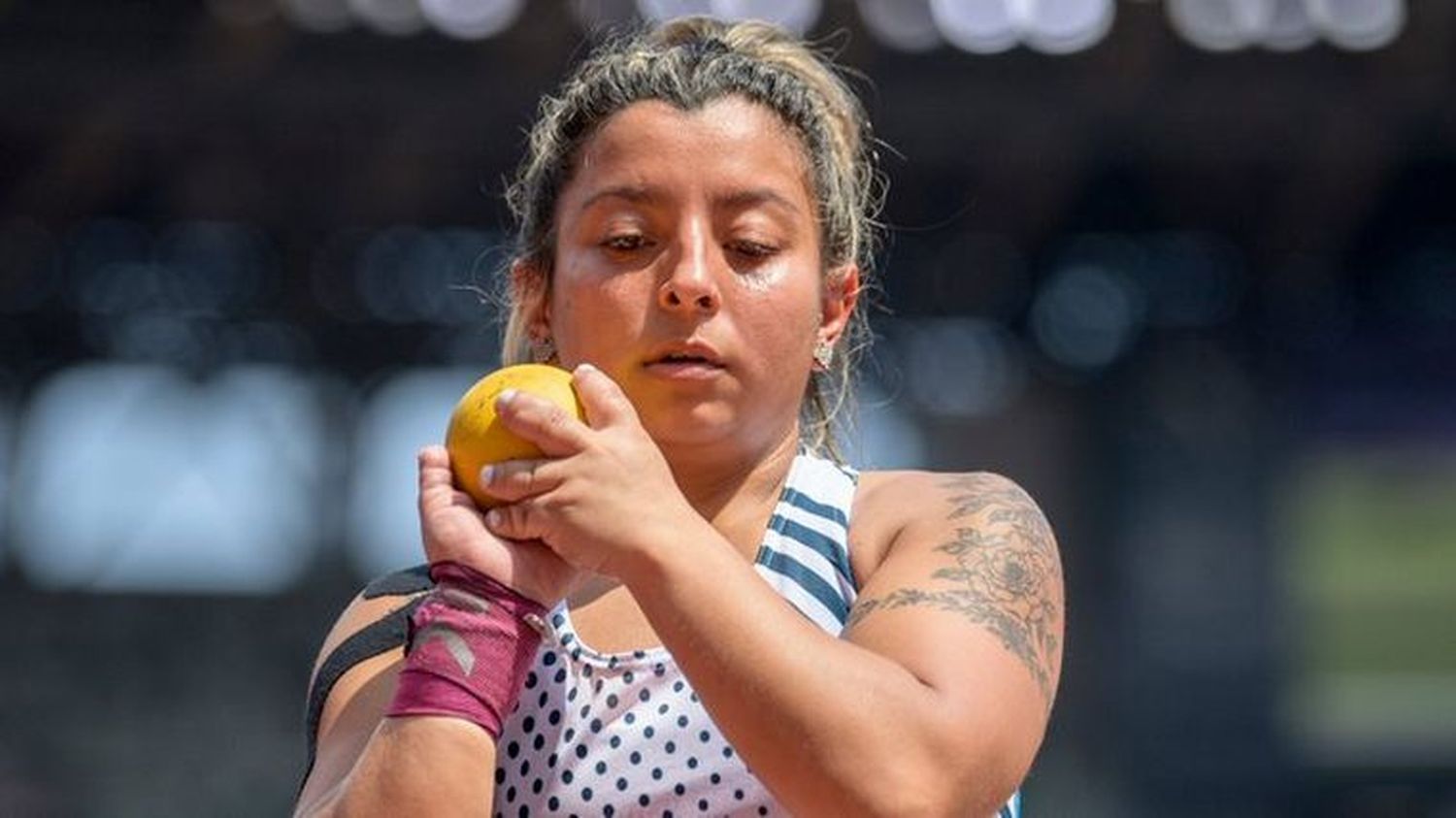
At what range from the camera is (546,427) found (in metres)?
2.43

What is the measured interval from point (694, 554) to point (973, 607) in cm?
34

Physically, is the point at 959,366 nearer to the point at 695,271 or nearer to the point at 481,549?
the point at 695,271

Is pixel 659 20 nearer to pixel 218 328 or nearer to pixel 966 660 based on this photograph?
pixel 966 660

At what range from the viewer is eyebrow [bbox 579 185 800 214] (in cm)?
273

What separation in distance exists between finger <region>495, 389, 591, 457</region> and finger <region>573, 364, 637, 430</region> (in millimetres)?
39

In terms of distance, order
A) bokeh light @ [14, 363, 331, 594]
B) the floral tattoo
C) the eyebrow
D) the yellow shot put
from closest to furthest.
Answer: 1. the yellow shot put
2. the floral tattoo
3. the eyebrow
4. bokeh light @ [14, 363, 331, 594]

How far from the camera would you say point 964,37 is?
534 inches

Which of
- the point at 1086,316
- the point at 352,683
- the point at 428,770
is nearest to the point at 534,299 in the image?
the point at 352,683

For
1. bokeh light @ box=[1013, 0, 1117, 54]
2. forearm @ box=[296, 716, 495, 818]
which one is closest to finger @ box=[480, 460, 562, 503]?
forearm @ box=[296, 716, 495, 818]

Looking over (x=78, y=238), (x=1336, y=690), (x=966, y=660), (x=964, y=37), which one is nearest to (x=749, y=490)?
(x=966, y=660)

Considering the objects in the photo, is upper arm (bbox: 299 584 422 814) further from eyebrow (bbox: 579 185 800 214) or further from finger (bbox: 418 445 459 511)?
eyebrow (bbox: 579 185 800 214)

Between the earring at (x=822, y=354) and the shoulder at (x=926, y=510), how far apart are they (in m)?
0.17

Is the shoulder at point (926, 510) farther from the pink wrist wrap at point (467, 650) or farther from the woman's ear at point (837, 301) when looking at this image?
the pink wrist wrap at point (467, 650)

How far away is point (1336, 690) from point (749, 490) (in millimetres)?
14589
